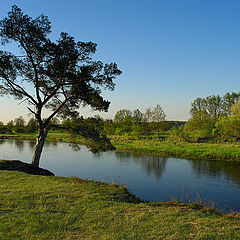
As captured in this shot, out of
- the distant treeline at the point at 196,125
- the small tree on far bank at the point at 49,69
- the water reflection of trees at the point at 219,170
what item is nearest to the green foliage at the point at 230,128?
the distant treeline at the point at 196,125

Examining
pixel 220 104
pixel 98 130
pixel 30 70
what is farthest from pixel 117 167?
pixel 220 104

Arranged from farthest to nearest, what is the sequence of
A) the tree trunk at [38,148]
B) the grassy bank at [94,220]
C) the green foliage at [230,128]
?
1. the green foliage at [230,128]
2. the tree trunk at [38,148]
3. the grassy bank at [94,220]

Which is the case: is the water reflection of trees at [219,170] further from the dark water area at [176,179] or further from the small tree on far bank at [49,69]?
the small tree on far bank at [49,69]

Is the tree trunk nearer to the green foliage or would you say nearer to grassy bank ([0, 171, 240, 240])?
grassy bank ([0, 171, 240, 240])

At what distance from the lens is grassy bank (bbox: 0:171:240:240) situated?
181 inches

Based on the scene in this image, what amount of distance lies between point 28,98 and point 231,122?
3238 centimetres

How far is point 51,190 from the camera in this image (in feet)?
27.8

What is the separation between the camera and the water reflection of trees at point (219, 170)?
17.4m

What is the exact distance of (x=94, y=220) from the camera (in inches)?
213

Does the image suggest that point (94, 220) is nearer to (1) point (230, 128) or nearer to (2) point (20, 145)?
(1) point (230, 128)

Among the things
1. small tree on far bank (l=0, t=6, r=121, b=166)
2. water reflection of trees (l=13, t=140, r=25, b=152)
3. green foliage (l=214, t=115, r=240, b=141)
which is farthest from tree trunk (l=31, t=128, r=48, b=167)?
green foliage (l=214, t=115, r=240, b=141)

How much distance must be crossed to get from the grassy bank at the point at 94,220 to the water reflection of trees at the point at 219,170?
37.5 feet

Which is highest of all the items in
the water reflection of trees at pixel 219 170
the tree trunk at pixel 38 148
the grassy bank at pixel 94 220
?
the tree trunk at pixel 38 148

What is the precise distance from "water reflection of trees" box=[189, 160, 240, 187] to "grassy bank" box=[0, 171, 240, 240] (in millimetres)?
11428
